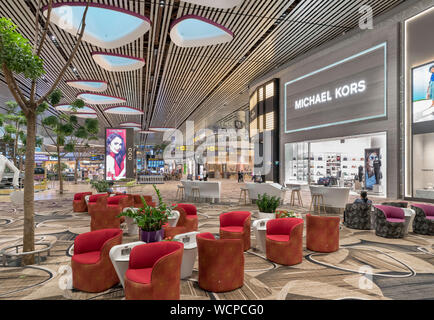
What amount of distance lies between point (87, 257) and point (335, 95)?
1136 cm

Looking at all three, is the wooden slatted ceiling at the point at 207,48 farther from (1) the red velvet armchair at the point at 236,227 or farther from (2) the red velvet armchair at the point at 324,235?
(2) the red velvet armchair at the point at 324,235

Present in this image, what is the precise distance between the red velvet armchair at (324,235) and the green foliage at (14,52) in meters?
4.76

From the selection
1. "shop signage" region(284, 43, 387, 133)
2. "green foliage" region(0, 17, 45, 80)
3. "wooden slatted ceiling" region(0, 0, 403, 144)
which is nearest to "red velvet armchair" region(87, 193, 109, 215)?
"green foliage" region(0, 17, 45, 80)

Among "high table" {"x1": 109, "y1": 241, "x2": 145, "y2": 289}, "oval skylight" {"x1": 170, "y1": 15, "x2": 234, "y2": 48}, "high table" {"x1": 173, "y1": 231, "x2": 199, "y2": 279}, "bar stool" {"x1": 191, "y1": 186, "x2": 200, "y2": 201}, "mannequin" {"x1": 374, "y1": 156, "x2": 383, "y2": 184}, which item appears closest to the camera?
"high table" {"x1": 109, "y1": 241, "x2": 145, "y2": 289}

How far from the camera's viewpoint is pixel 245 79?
15766 millimetres

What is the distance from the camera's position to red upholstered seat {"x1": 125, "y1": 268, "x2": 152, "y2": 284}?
2531 millimetres

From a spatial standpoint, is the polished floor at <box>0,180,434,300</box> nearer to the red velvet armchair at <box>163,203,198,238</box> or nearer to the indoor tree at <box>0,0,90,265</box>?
the indoor tree at <box>0,0,90,265</box>

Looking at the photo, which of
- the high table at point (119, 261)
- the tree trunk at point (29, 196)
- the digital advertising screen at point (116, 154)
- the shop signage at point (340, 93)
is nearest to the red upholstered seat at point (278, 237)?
the high table at point (119, 261)

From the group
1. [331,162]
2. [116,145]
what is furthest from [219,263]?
[116,145]

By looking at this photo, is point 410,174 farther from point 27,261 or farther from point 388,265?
point 27,261

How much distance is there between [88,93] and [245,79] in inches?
333

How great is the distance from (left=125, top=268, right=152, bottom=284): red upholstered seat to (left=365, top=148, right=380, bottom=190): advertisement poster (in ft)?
39.3

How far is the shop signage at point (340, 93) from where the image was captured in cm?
980

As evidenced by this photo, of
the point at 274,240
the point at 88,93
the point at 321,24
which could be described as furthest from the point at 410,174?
the point at 88,93
